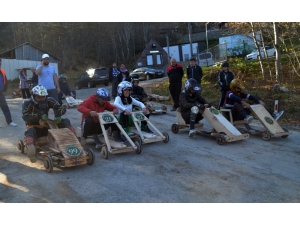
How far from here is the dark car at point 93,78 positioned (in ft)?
67.7

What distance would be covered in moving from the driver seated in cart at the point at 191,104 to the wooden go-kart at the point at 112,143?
5.44 ft

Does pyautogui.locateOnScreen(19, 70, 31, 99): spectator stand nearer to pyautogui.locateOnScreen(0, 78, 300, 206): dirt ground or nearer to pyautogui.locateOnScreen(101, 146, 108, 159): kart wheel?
pyautogui.locateOnScreen(0, 78, 300, 206): dirt ground

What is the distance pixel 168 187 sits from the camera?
17.5ft

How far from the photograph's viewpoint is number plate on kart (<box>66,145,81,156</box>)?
6.05 meters

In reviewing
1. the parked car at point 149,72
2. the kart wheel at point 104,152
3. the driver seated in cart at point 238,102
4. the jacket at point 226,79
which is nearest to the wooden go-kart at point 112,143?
the kart wheel at point 104,152

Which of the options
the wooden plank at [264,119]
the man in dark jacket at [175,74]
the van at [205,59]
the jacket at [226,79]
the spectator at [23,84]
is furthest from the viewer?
the van at [205,59]

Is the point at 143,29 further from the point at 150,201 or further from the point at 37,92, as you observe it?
the point at 150,201

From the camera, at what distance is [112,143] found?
7.07 meters

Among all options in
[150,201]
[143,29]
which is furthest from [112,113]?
[143,29]

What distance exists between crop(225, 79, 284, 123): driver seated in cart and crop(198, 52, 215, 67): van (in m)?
15.5

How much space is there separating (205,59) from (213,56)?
1.92 feet

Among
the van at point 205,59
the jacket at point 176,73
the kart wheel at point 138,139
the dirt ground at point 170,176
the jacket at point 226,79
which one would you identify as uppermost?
the van at point 205,59

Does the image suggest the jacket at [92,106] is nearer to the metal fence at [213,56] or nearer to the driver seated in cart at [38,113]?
the driver seated in cart at [38,113]

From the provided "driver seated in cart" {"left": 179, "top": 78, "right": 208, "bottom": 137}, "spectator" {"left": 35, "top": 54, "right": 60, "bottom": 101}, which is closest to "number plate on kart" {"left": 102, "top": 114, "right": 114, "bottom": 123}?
"driver seated in cart" {"left": 179, "top": 78, "right": 208, "bottom": 137}
